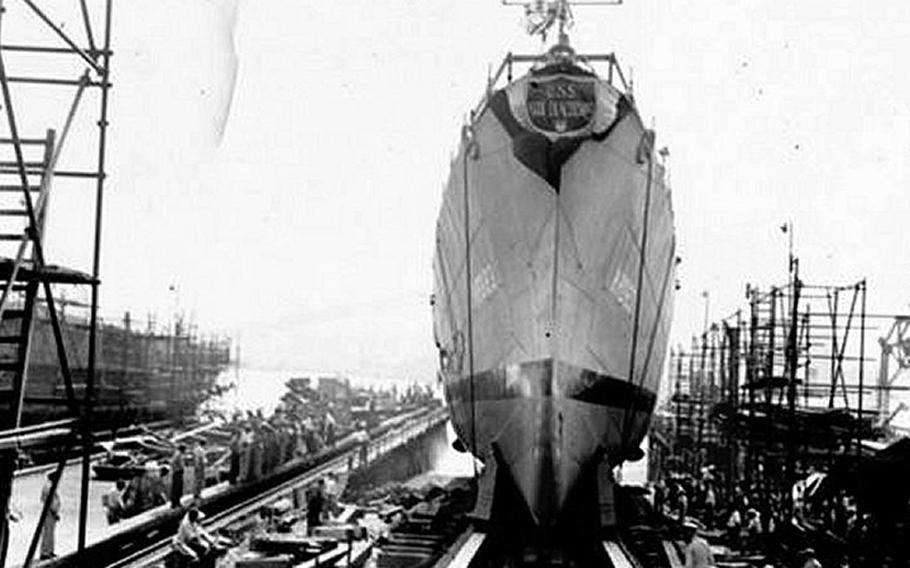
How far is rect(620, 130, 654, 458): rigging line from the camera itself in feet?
44.2

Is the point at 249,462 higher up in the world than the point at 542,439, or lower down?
lower down

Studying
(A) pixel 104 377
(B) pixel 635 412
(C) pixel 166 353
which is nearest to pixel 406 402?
(C) pixel 166 353

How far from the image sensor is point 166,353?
194ft

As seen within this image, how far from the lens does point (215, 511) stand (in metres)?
17.2

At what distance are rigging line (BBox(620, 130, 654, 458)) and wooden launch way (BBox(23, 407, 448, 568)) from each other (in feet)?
21.5

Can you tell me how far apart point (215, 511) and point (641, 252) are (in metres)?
8.90

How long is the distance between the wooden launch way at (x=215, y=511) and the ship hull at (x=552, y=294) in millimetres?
4710

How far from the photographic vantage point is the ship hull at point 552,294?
11.8m

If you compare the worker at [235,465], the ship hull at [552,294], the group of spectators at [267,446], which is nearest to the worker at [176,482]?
the worker at [235,465]

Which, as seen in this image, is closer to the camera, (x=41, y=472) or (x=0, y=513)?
(x=0, y=513)

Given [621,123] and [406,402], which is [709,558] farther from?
[406,402]

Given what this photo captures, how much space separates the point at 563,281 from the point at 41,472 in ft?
51.9

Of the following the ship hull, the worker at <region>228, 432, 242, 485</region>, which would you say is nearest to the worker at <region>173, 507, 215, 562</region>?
the ship hull

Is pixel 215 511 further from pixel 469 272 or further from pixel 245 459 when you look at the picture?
pixel 469 272
